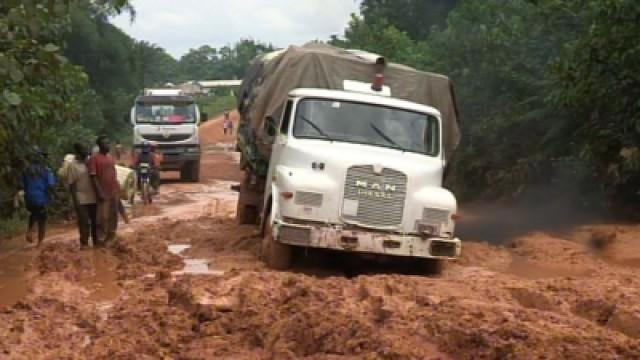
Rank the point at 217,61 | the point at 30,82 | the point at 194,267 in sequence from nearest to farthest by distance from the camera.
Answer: the point at 30,82
the point at 194,267
the point at 217,61

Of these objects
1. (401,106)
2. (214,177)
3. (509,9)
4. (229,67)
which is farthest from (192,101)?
(229,67)

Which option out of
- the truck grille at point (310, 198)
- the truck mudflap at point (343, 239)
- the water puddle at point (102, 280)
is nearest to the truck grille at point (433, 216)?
the truck mudflap at point (343, 239)

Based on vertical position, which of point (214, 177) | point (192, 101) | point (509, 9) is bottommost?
point (214, 177)

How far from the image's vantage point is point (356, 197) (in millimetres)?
10703

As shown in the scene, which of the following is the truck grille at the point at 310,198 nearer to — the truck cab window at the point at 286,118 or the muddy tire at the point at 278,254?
the muddy tire at the point at 278,254

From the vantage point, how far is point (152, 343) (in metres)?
7.44

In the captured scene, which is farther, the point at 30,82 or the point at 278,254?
the point at 278,254

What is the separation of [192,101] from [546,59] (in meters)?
12.8

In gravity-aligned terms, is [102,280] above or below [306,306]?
below

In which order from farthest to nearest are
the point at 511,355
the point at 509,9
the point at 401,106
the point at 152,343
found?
the point at 509,9
the point at 401,106
the point at 152,343
the point at 511,355

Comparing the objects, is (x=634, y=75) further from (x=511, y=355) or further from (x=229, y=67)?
(x=229, y=67)

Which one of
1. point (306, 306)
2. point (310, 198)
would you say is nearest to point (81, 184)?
point (310, 198)

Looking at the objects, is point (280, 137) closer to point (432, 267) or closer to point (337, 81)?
point (337, 81)

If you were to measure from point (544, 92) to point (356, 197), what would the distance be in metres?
9.68
